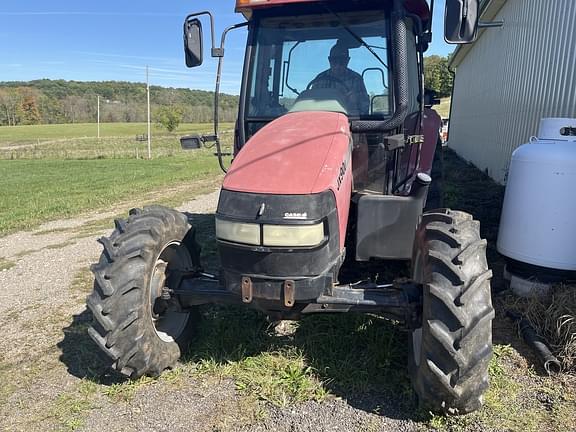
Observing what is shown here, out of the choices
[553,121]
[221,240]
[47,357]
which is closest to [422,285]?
[221,240]

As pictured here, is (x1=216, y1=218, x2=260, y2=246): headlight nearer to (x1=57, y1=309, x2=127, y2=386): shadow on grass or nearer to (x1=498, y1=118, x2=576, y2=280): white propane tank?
(x1=57, y1=309, x2=127, y2=386): shadow on grass

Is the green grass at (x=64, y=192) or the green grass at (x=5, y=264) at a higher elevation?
the green grass at (x=64, y=192)

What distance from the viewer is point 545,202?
3781 millimetres

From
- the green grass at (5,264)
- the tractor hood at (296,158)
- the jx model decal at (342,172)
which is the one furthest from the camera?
the green grass at (5,264)

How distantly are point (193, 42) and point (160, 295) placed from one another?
1.93m

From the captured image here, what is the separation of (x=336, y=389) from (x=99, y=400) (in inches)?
56.9

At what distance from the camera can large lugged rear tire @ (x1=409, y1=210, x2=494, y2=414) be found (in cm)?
243

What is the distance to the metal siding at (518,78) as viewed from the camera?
6566 mm

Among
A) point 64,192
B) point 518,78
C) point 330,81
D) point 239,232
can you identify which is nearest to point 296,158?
point 239,232

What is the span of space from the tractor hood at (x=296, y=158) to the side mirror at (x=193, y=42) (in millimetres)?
1021

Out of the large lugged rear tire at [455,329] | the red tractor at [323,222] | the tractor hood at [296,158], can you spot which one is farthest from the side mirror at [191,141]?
the large lugged rear tire at [455,329]

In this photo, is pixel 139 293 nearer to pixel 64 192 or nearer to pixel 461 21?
pixel 461 21

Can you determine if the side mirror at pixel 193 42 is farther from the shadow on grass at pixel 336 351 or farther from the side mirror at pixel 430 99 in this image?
the side mirror at pixel 430 99

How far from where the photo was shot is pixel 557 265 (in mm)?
3758
